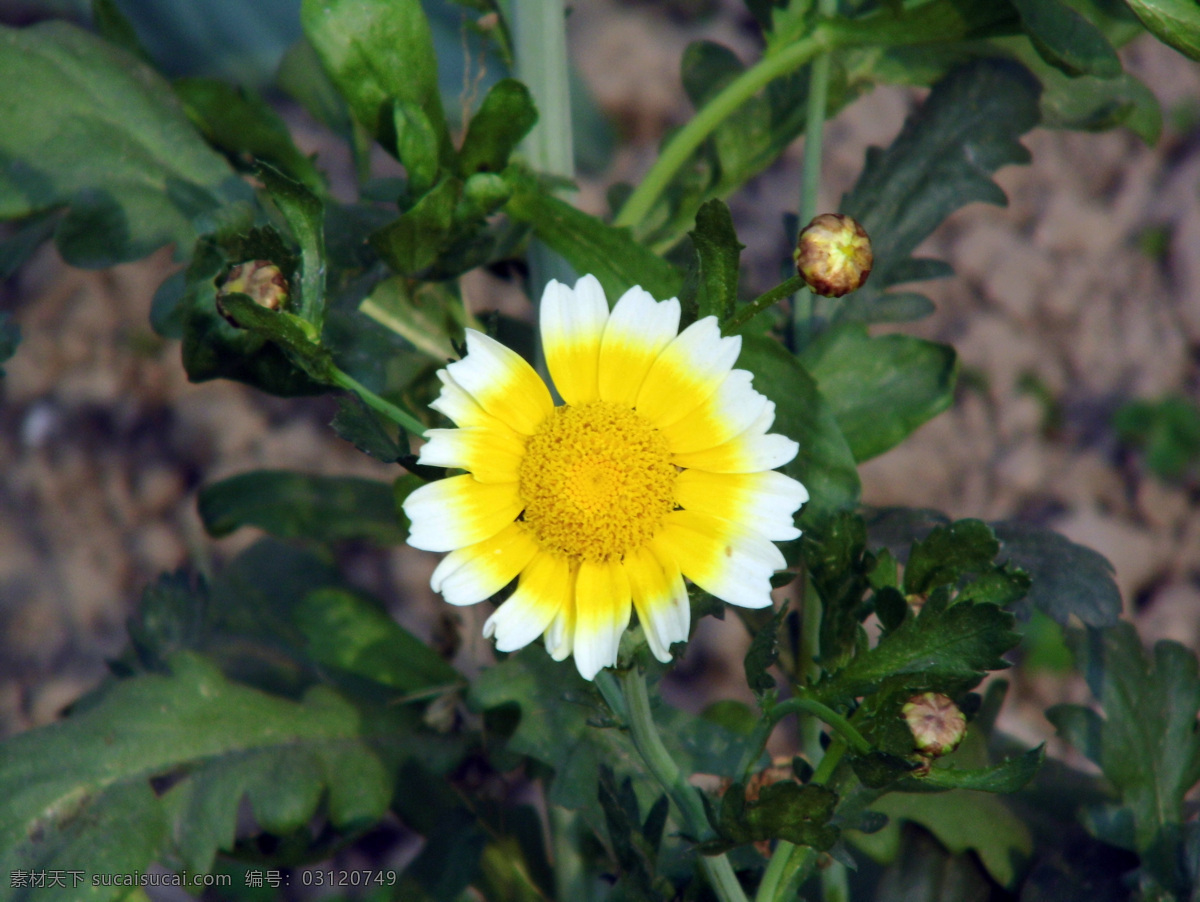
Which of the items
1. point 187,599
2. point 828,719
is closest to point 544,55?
point 828,719

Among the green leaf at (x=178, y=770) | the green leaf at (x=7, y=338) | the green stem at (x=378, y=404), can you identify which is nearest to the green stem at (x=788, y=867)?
the green stem at (x=378, y=404)

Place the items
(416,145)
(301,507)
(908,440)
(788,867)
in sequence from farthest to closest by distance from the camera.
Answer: (908,440) → (301,507) → (416,145) → (788,867)

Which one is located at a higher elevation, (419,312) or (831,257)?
(831,257)

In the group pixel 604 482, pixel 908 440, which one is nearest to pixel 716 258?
pixel 604 482

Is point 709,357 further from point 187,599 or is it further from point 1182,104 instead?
point 1182,104

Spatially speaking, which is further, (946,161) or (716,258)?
(946,161)

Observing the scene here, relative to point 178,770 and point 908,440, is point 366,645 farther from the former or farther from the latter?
point 908,440

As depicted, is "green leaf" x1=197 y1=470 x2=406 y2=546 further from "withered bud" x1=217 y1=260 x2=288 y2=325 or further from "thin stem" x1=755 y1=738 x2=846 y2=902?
"thin stem" x1=755 y1=738 x2=846 y2=902
